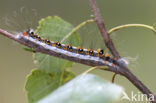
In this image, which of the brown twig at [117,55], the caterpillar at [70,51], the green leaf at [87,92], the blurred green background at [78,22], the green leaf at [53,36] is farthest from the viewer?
the blurred green background at [78,22]

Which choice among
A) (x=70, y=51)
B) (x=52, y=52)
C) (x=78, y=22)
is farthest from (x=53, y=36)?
(x=78, y=22)

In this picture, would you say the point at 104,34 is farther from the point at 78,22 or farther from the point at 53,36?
the point at 78,22

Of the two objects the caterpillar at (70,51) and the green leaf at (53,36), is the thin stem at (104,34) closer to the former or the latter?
the caterpillar at (70,51)


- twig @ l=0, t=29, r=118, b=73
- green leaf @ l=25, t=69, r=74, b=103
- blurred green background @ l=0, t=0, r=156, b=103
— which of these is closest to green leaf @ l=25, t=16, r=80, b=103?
green leaf @ l=25, t=69, r=74, b=103

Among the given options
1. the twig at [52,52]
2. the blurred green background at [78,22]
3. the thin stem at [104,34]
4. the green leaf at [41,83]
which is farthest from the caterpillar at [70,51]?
the blurred green background at [78,22]

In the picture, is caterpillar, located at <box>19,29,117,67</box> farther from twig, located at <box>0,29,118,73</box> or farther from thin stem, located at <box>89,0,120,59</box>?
thin stem, located at <box>89,0,120,59</box>

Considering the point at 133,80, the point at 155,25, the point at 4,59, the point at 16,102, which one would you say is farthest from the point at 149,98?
the point at 4,59
